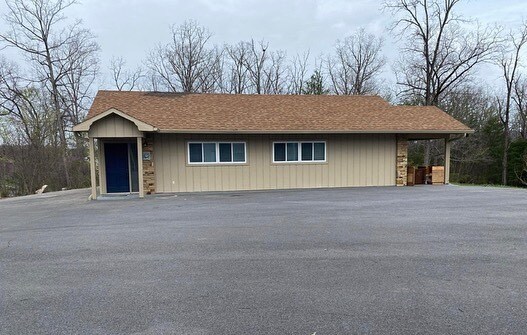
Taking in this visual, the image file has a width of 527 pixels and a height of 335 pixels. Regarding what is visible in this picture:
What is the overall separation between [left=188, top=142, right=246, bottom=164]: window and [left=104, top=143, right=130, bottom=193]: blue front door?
2676 mm

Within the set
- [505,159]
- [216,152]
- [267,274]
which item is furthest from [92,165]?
[505,159]

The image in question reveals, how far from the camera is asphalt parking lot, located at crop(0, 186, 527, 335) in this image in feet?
9.72

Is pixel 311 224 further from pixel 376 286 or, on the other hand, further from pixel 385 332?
pixel 385 332

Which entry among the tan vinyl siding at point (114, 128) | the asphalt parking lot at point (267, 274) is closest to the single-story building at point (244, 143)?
the tan vinyl siding at point (114, 128)

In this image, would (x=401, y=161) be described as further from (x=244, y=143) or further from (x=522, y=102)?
(x=522, y=102)

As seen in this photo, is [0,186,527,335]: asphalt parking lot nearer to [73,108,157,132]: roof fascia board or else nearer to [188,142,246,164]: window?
[73,108,157,132]: roof fascia board

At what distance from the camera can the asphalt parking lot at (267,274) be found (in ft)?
9.72

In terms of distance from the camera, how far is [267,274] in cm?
411

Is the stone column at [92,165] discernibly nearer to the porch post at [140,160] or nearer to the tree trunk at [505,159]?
the porch post at [140,160]

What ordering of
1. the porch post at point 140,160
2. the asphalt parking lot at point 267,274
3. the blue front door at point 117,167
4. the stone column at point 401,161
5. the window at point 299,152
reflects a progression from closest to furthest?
the asphalt parking lot at point 267,274 → the porch post at point 140,160 → the blue front door at point 117,167 → the window at point 299,152 → the stone column at point 401,161

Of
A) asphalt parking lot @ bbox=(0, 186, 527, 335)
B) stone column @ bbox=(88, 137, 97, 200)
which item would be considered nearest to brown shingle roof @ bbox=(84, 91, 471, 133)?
stone column @ bbox=(88, 137, 97, 200)

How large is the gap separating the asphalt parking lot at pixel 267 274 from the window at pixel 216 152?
5241 mm

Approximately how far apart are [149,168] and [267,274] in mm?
9799

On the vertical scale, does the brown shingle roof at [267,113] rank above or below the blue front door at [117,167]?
above
